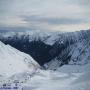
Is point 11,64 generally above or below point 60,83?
below

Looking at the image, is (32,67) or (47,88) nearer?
(47,88)

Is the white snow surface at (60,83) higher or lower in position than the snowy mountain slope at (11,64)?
higher

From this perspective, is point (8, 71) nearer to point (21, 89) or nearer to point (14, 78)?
point (14, 78)

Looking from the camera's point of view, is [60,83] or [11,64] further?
[11,64]

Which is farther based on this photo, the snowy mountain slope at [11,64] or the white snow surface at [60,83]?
the snowy mountain slope at [11,64]

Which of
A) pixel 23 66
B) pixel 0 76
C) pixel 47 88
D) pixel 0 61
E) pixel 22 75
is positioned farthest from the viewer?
pixel 23 66

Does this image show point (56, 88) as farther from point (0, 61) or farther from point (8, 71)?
point (0, 61)

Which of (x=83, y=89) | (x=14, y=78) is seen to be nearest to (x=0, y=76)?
(x=14, y=78)

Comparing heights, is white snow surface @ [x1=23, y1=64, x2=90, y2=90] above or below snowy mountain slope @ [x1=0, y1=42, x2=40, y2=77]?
above

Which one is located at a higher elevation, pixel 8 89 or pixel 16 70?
pixel 8 89

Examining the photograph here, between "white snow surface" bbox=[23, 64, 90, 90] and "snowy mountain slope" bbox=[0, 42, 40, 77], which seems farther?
"snowy mountain slope" bbox=[0, 42, 40, 77]

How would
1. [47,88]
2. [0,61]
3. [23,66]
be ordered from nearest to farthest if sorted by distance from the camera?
[47,88], [0,61], [23,66]
